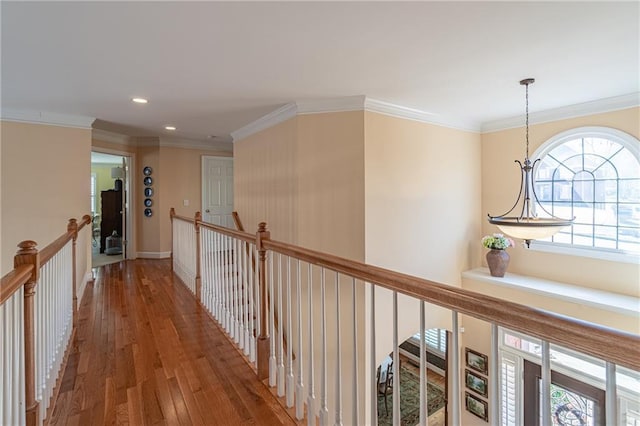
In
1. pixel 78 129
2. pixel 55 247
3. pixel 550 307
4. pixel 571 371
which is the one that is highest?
pixel 78 129

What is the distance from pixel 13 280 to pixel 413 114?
3.73 metres

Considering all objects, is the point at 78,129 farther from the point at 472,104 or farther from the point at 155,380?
the point at 472,104

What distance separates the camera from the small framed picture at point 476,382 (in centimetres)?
418

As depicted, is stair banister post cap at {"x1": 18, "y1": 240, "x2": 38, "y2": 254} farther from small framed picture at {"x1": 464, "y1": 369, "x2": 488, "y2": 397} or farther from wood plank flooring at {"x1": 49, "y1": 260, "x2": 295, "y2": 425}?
small framed picture at {"x1": 464, "y1": 369, "x2": 488, "y2": 397}

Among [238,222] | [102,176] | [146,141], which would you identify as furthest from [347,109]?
[102,176]

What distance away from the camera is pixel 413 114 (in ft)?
12.4

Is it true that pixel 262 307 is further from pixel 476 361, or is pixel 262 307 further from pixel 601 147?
pixel 601 147

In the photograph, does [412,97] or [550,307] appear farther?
[550,307]

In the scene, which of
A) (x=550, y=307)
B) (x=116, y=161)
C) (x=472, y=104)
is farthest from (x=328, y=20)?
(x=116, y=161)

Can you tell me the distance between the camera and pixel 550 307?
11.9 ft

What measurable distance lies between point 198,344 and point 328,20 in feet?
8.43

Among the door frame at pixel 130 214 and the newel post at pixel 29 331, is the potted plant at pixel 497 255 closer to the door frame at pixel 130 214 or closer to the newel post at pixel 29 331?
the newel post at pixel 29 331

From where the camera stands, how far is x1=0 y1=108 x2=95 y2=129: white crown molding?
3752 millimetres

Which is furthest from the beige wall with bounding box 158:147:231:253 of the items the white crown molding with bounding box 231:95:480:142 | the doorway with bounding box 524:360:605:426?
the doorway with bounding box 524:360:605:426
